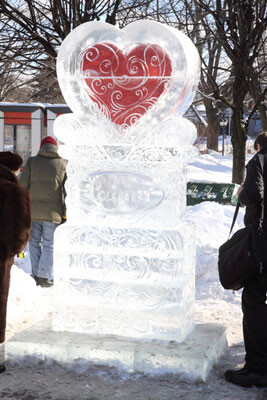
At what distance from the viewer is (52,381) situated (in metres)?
4.21

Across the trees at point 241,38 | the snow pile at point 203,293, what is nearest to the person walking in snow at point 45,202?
the snow pile at point 203,293

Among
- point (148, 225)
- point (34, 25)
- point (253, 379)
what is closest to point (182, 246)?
point (148, 225)

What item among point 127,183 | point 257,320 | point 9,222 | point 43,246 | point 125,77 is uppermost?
point 125,77

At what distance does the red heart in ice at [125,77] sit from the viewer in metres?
4.58

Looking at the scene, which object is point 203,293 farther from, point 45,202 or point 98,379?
point 98,379

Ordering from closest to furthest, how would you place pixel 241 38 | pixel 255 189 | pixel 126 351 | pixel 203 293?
1. pixel 255 189
2. pixel 126 351
3. pixel 203 293
4. pixel 241 38

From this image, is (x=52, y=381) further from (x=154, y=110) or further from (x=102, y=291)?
(x=154, y=110)

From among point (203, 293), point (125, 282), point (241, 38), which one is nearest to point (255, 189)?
A: point (125, 282)

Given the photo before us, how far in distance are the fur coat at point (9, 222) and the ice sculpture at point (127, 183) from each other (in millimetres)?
427

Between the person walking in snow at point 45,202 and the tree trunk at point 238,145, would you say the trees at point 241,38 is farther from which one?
the person walking in snow at point 45,202

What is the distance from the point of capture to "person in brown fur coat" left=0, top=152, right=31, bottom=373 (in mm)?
4406

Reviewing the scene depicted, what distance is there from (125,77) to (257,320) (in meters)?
2.11

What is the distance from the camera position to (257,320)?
162 inches

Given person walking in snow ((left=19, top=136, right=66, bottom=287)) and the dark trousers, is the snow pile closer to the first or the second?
person walking in snow ((left=19, top=136, right=66, bottom=287))
